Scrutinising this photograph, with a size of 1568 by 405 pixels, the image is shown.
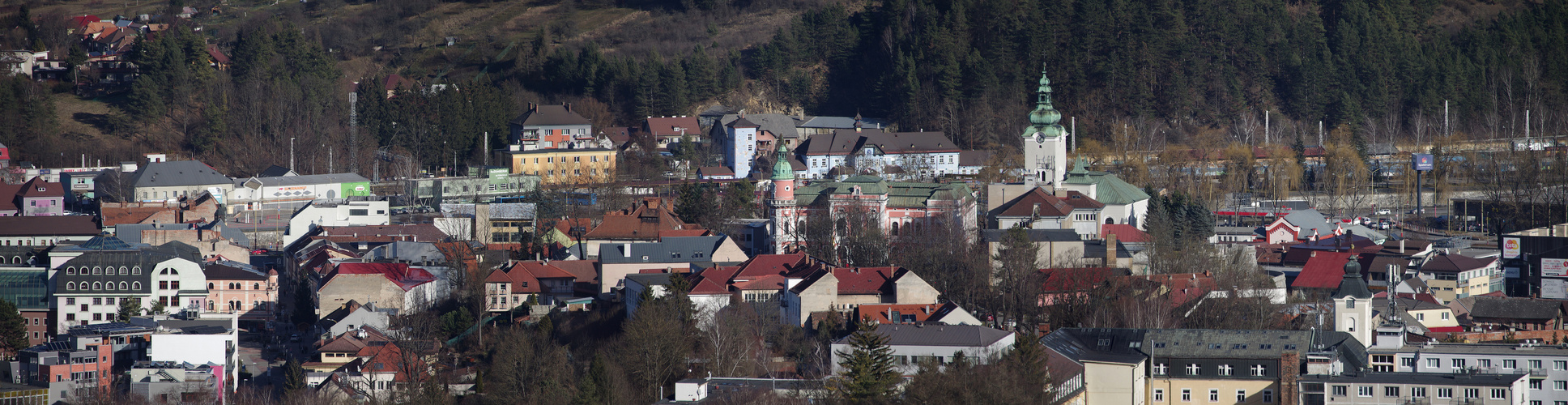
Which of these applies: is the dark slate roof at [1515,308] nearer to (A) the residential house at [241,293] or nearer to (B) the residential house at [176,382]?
(B) the residential house at [176,382]

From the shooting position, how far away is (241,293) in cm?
5462

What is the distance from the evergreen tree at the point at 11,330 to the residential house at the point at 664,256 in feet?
51.7

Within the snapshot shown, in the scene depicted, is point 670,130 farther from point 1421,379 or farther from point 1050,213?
point 1421,379

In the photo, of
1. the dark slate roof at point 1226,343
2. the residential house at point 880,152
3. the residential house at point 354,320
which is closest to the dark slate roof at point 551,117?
the residential house at point 880,152

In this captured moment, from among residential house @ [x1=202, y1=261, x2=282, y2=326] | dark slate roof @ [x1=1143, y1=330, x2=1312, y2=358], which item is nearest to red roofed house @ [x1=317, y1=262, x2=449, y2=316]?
residential house @ [x1=202, y1=261, x2=282, y2=326]

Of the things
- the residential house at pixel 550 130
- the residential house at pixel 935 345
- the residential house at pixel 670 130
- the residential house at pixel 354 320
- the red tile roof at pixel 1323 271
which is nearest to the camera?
the residential house at pixel 935 345

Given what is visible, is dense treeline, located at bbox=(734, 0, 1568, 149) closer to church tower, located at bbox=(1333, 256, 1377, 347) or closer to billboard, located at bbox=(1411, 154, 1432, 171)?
billboard, located at bbox=(1411, 154, 1432, 171)

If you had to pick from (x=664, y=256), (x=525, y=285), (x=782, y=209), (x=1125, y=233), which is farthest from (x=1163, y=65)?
(x=525, y=285)

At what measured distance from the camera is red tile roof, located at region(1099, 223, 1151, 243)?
2253 inches

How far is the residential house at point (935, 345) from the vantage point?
3912 centimetres

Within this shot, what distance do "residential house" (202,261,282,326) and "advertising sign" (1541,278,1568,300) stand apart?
3821cm

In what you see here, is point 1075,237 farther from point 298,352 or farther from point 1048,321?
point 298,352

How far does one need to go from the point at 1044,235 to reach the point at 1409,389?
1705 centimetres

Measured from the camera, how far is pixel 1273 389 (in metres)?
39.4
